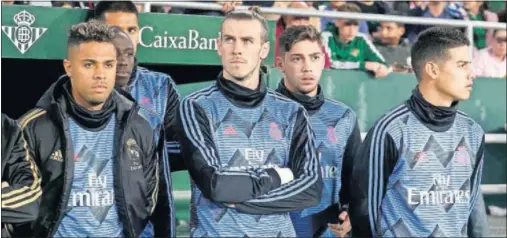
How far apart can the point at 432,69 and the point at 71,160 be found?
221 centimetres

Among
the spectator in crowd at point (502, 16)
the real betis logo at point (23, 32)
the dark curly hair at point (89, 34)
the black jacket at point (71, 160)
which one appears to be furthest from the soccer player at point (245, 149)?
the spectator in crowd at point (502, 16)

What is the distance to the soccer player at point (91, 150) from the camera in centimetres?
575

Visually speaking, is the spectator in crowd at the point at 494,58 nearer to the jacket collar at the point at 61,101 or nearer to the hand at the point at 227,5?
the hand at the point at 227,5

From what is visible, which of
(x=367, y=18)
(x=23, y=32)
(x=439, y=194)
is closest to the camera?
(x=439, y=194)

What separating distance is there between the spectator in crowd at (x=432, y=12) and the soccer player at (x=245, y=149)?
4.81 m

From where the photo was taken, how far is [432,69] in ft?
21.5

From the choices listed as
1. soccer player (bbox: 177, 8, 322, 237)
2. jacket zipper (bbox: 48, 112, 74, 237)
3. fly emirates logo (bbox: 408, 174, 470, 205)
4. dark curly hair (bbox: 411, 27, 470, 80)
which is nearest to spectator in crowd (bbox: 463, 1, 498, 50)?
dark curly hair (bbox: 411, 27, 470, 80)

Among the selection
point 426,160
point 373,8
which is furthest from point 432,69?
point 373,8

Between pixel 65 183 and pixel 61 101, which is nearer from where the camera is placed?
pixel 65 183

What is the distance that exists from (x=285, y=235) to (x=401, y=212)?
2.53 feet

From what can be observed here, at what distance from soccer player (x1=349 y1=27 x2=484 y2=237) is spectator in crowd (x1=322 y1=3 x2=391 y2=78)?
261cm

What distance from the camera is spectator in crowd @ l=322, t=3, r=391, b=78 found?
9273 millimetres

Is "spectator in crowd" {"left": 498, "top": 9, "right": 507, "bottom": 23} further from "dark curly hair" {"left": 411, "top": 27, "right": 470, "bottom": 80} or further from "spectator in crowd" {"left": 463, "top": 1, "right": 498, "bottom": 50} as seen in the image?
"dark curly hair" {"left": 411, "top": 27, "right": 470, "bottom": 80}

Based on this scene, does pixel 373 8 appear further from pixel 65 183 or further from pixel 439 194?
pixel 65 183
